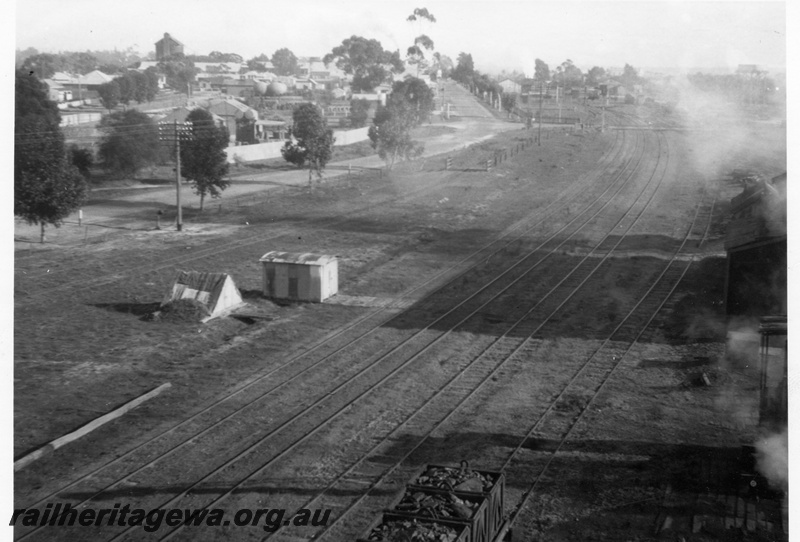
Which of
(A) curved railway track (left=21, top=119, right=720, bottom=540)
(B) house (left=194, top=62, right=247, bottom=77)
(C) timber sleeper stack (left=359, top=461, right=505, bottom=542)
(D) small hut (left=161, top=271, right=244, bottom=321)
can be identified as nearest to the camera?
(C) timber sleeper stack (left=359, top=461, right=505, bottom=542)

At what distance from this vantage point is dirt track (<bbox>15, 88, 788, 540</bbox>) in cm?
1204

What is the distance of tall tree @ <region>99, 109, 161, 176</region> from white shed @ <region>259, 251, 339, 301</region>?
28683 millimetres

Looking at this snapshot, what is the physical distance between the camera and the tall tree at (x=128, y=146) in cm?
4769

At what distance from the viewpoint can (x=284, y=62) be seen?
193 m

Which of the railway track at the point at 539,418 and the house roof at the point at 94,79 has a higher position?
the house roof at the point at 94,79

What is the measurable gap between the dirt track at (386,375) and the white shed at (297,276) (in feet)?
2.39

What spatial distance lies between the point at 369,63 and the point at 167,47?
158 ft

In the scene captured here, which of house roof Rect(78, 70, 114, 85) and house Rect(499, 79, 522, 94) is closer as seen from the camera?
house roof Rect(78, 70, 114, 85)

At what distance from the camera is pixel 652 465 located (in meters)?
12.7

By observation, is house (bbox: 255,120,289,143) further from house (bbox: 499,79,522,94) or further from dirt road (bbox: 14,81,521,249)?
house (bbox: 499,79,522,94)

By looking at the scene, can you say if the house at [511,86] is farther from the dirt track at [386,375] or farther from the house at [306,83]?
the dirt track at [386,375]

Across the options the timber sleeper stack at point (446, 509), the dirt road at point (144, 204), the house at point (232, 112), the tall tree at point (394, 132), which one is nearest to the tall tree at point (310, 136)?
the dirt road at point (144, 204)

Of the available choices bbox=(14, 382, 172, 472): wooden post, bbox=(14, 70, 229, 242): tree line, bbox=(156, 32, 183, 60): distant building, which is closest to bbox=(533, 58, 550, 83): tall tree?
bbox=(156, 32, 183, 60): distant building
